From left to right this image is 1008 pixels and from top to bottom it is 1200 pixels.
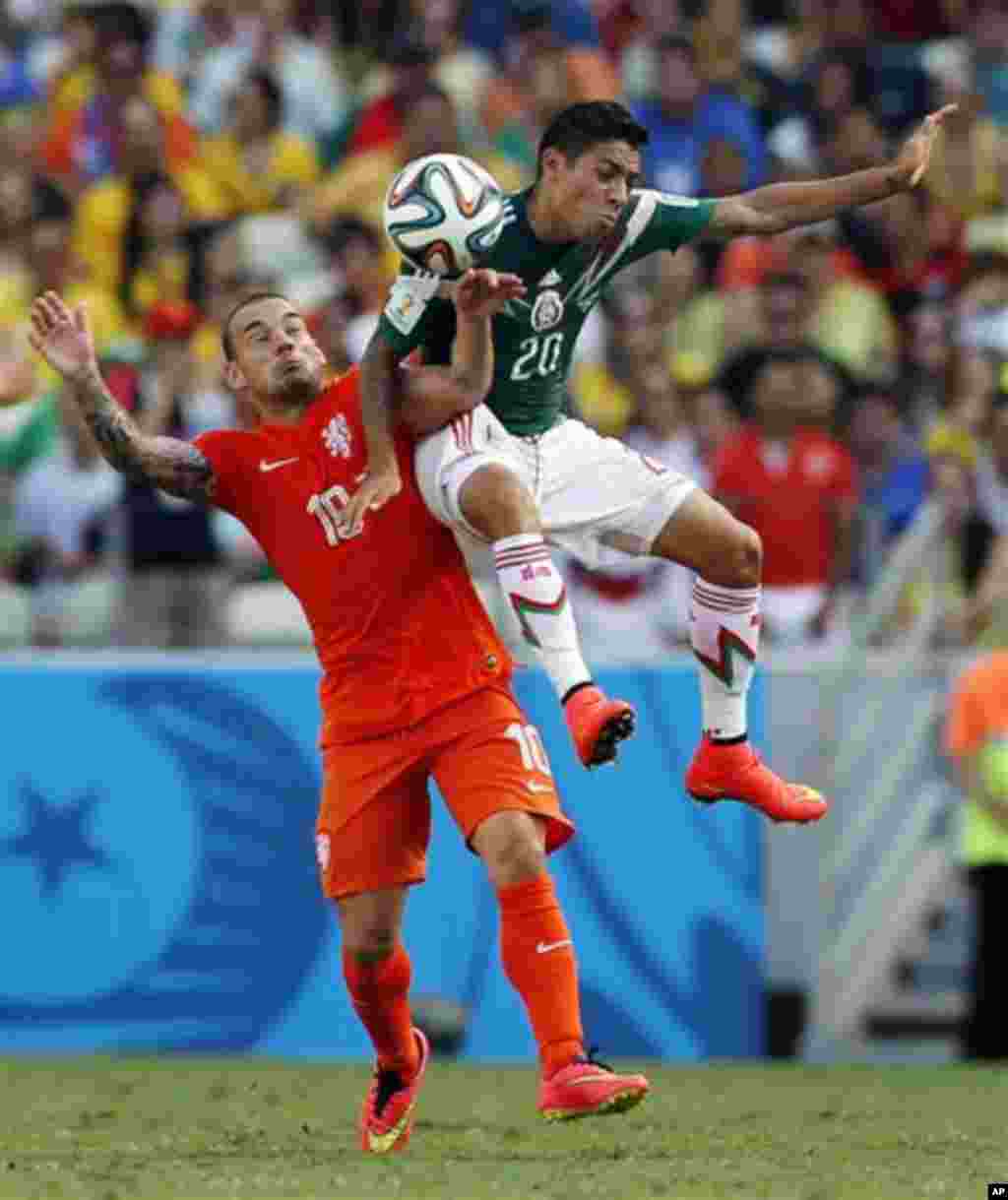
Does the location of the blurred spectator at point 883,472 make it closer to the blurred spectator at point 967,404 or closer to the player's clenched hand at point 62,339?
the blurred spectator at point 967,404

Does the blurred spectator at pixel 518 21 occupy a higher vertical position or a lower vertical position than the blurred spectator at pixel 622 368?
higher

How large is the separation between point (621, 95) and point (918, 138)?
863cm

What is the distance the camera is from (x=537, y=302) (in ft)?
30.2

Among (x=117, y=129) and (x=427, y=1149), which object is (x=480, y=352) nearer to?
(x=427, y=1149)

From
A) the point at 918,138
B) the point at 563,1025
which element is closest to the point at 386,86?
the point at 918,138

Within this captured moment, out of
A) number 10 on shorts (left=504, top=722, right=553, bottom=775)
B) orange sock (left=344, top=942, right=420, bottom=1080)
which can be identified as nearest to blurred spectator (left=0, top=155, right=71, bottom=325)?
orange sock (left=344, top=942, right=420, bottom=1080)

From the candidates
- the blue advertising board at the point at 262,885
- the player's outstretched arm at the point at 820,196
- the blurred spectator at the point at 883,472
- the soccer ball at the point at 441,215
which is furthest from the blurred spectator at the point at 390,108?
the soccer ball at the point at 441,215

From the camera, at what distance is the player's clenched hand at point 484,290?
870 cm

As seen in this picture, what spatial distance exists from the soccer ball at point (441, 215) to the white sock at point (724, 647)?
50.8 inches

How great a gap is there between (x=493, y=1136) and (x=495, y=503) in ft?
6.78

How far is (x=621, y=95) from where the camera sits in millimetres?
17906

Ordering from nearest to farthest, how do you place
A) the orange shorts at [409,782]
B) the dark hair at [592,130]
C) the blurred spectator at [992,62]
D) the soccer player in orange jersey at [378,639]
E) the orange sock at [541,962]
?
1. the orange sock at [541,962]
2. the soccer player in orange jersey at [378,639]
3. the orange shorts at [409,782]
4. the dark hair at [592,130]
5. the blurred spectator at [992,62]

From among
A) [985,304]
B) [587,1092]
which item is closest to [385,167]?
[985,304]

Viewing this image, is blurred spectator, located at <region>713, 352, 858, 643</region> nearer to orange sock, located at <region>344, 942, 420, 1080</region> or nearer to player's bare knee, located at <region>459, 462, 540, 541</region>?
orange sock, located at <region>344, 942, 420, 1080</region>
